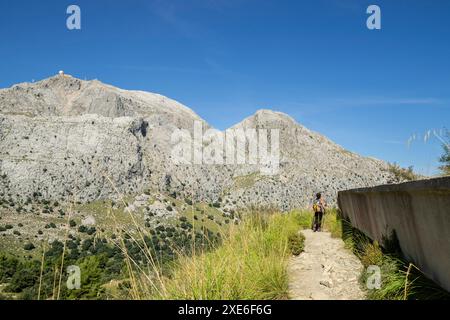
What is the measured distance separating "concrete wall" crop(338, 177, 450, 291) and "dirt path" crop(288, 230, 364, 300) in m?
1.15

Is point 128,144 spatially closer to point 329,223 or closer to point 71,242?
point 71,242

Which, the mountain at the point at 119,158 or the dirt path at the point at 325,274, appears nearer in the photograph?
the dirt path at the point at 325,274

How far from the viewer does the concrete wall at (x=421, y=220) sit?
4.42 metres

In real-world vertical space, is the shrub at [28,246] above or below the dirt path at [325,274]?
below

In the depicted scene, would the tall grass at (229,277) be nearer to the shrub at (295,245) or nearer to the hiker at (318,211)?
the shrub at (295,245)

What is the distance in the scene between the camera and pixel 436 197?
457 centimetres

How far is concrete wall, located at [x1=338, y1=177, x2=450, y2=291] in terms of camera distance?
4.42 m

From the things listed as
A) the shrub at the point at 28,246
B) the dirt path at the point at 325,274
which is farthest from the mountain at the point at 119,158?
the dirt path at the point at 325,274

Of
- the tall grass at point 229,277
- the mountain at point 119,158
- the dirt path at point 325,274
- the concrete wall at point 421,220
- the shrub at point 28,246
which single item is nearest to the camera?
the concrete wall at point 421,220

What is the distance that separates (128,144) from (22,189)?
155 feet

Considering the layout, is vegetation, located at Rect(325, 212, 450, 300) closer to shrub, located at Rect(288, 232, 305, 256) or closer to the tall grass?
the tall grass

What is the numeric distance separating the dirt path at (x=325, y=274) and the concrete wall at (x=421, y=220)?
1.15m
